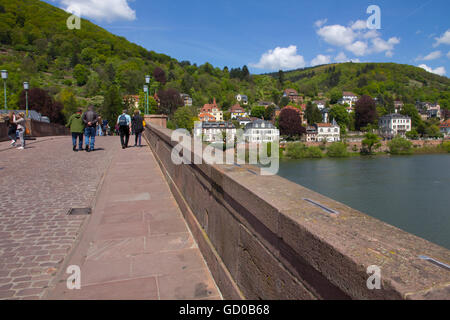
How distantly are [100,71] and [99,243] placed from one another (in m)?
129

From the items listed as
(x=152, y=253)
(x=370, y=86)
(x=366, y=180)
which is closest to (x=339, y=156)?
(x=366, y=180)

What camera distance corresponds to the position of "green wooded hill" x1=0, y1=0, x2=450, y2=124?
114 m

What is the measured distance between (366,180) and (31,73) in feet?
347

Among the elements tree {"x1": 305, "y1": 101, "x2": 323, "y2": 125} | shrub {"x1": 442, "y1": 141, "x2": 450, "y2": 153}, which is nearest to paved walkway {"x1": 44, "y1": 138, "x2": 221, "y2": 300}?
shrub {"x1": 442, "y1": 141, "x2": 450, "y2": 153}

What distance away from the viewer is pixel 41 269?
121 inches

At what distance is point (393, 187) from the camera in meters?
48.3

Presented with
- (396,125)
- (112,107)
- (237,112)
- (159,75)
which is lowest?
Answer: (396,125)

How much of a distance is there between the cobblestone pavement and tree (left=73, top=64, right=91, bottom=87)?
402 ft

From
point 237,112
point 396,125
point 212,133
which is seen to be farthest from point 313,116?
point 212,133

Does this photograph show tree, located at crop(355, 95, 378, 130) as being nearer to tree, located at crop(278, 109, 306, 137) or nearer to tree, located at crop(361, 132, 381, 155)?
tree, located at crop(278, 109, 306, 137)

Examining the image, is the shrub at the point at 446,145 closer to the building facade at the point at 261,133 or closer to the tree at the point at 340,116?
the tree at the point at 340,116

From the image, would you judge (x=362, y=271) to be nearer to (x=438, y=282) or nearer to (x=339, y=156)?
(x=438, y=282)

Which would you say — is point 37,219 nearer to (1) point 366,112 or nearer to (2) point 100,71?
(1) point 366,112

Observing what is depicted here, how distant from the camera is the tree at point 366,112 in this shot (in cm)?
11853
